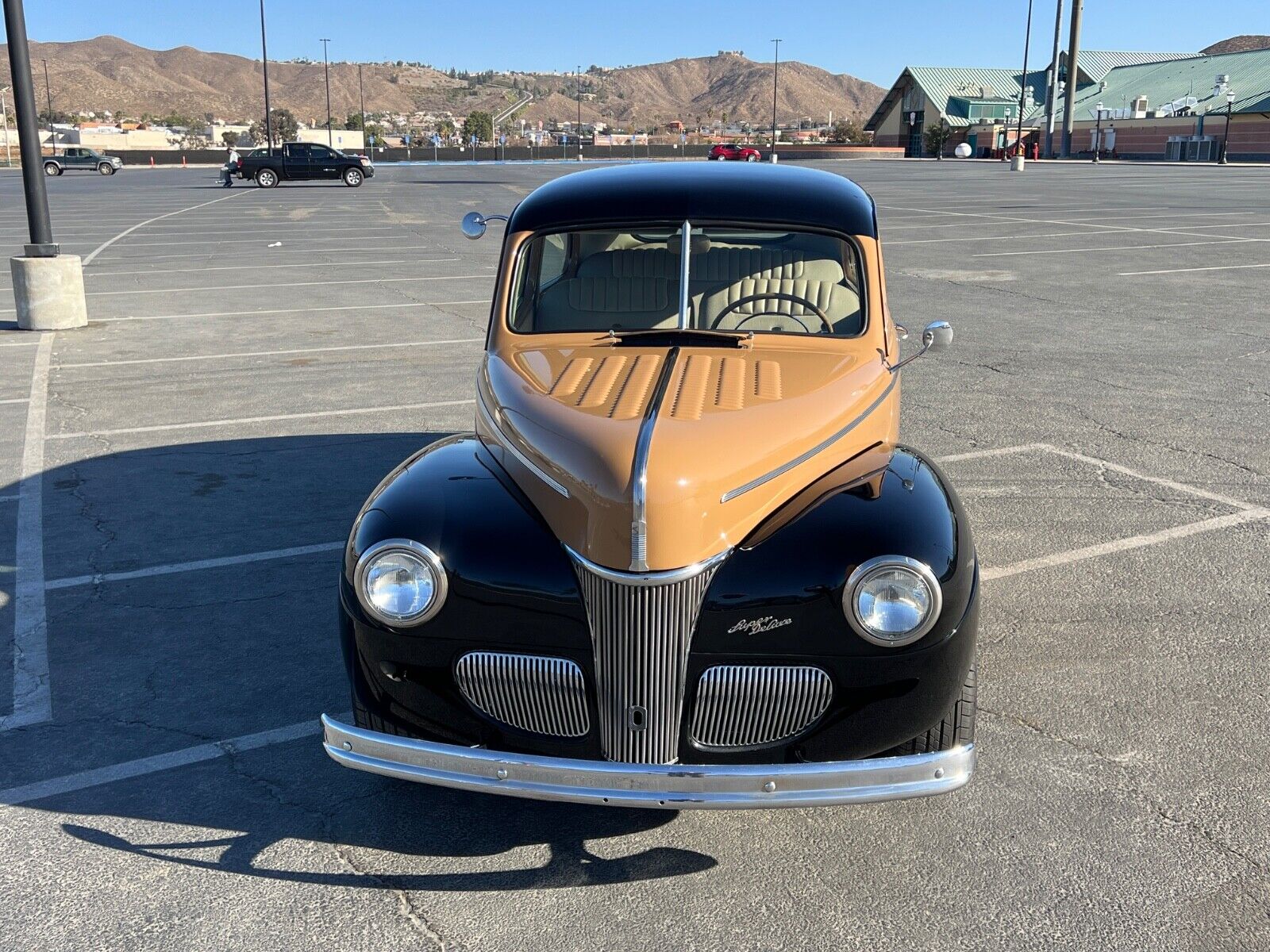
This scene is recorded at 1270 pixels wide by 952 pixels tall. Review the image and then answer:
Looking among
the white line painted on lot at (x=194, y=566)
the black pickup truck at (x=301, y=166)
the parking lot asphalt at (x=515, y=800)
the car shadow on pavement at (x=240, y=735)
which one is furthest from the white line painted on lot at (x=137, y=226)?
the white line painted on lot at (x=194, y=566)

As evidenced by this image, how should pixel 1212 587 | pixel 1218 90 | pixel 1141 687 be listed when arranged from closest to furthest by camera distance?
pixel 1141 687 < pixel 1212 587 < pixel 1218 90

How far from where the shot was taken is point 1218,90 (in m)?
77.2

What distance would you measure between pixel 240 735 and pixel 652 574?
186 cm

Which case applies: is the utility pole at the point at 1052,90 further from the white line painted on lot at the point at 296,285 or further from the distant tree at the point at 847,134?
the white line painted on lot at the point at 296,285

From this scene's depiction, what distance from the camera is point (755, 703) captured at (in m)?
3.28

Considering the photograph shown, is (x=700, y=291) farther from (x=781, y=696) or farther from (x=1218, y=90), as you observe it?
(x=1218, y=90)

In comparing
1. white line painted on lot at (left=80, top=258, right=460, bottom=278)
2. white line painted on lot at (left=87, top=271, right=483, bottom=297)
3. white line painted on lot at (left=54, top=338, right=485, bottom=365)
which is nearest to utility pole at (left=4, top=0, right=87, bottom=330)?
white line painted on lot at (left=54, top=338, right=485, bottom=365)

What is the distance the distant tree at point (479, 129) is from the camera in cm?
12124

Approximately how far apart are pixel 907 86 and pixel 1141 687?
348 feet

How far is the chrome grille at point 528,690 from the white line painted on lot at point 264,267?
15.9m

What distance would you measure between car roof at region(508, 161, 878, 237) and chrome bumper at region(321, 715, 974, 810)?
7.85 ft

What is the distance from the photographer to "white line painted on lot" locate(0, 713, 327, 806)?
12.6ft

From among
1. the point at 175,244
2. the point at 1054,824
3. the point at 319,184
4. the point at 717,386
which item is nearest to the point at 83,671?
the point at 717,386

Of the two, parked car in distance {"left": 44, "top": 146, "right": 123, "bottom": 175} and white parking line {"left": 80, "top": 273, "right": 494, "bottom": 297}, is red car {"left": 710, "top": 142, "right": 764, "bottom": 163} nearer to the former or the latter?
parked car in distance {"left": 44, "top": 146, "right": 123, "bottom": 175}
